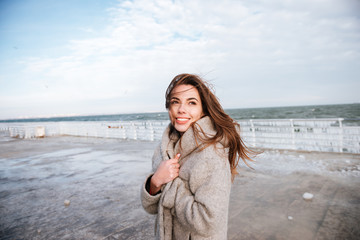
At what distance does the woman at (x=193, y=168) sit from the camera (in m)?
1.05

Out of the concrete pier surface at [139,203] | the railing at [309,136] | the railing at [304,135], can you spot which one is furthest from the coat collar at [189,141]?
the railing at [309,136]

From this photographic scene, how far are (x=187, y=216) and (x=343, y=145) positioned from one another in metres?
7.38

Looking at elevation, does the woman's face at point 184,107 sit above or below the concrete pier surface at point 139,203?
above

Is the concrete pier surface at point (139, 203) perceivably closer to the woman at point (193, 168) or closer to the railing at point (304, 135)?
the railing at point (304, 135)

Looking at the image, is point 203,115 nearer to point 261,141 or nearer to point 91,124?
point 261,141

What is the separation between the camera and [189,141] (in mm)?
1240

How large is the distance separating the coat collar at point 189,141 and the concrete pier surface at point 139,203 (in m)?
1.68

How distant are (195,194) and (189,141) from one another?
0.97 feet

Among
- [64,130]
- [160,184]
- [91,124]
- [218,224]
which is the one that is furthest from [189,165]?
[64,130]

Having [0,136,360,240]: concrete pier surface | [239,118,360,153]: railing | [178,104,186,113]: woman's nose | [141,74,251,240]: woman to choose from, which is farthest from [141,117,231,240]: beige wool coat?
[239,118,360,153]: railing

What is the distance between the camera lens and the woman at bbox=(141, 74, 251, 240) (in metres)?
1.05

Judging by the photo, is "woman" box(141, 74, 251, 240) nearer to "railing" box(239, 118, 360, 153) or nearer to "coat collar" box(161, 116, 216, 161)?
"coat collar" box(161, 116, 216, 161)

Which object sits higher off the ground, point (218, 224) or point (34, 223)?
point (218, 224)

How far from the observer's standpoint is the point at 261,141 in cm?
819
